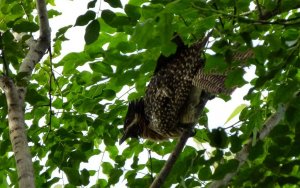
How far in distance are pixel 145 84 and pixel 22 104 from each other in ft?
4.39

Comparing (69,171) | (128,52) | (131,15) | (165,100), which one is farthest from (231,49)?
(165,100)

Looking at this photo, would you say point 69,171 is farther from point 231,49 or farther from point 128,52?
point 231,49

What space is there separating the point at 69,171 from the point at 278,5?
1648mm

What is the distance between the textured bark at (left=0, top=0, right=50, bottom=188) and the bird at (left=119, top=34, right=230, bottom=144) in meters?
0.82

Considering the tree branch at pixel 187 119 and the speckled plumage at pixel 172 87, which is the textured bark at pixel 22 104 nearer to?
the tree branch at pixel 187 119

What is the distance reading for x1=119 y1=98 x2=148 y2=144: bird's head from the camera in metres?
4.95

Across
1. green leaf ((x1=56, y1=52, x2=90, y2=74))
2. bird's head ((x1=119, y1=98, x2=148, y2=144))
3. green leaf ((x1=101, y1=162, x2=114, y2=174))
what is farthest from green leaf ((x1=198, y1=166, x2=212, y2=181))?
bird's head ((x1=119, y1=98, x2=148, y2=144))

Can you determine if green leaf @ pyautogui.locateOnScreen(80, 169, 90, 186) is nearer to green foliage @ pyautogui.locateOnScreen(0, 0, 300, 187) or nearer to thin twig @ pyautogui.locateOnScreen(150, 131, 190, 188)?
green foliage @ pyautogui.locateOnScreen(0, 0, 300, 187)

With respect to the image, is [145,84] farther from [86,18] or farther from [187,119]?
[86,18]

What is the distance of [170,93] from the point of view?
454cm

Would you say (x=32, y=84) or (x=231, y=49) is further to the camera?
(x=32, y=84)

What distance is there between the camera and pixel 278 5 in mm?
2975

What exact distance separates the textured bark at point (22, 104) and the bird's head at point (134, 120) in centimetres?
139

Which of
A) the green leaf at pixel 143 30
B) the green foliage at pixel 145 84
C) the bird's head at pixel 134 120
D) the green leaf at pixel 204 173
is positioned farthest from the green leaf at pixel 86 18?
the bird's head at pixel 134 120
